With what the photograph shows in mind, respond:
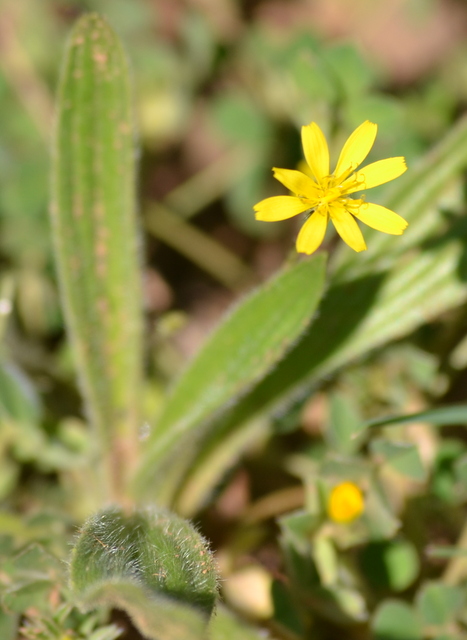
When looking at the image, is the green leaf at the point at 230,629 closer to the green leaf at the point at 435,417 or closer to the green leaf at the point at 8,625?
the green leaf at the point at 8,625

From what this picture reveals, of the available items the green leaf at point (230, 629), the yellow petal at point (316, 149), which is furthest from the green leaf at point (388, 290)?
the green leaf at point (230, 629)

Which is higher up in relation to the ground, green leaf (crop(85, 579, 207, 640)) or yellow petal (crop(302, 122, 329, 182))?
yellow petal (crop(302, 122, 329, 182))

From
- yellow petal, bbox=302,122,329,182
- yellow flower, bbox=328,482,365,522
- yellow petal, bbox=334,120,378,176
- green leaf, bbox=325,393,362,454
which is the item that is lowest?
yellow flower, bbox=328,482,365,522

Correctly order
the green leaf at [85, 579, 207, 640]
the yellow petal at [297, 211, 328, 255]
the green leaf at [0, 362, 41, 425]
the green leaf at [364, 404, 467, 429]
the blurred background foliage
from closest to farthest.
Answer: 1. the green leaf at [85, 579, 207, 640]
2. the yellow petal at [297, 211, 328, 255]
3. the green leaf at [364, 404, 467, 429]
4. the blurred background foliage
5. the green leaf at [0, 362, 41, 425]

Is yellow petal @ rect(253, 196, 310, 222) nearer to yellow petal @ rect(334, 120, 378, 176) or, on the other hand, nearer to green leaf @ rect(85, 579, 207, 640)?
yellow petal @ rect(334, 120, 378, 176)

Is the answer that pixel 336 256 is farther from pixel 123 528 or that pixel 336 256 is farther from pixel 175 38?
pixel 175 38

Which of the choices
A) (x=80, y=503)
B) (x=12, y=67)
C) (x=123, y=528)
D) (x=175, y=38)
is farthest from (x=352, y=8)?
(x=123, y=528)

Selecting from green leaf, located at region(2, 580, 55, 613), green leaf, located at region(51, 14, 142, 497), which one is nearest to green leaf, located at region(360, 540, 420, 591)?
green leaf, located at region(51, 14, 142, 497)
